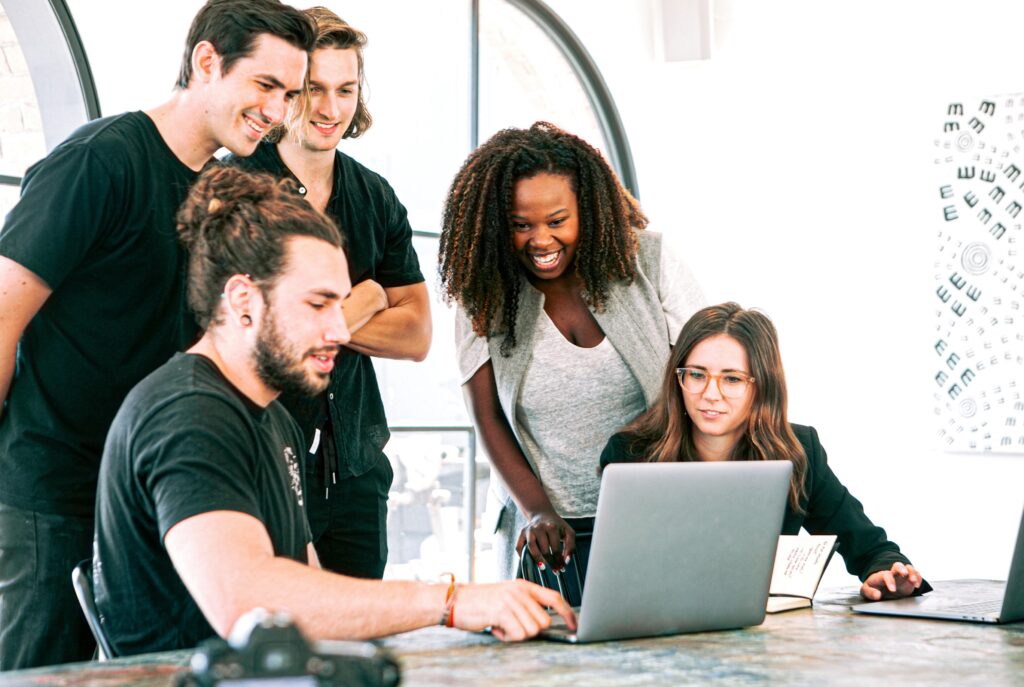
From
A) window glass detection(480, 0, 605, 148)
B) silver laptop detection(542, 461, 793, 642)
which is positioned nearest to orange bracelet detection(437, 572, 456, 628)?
silver laptop detection(542, 461, 793, 642)

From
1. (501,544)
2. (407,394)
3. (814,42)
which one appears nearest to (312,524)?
(501,544)

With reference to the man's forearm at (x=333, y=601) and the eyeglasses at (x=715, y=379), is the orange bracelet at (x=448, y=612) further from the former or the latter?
the eyeglasses at (x=715, y=379)

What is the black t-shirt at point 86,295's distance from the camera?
6.11 ft

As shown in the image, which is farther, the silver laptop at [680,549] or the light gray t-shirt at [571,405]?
the light gray t-shirt at [571,405]

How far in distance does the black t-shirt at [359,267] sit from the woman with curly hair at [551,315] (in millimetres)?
191

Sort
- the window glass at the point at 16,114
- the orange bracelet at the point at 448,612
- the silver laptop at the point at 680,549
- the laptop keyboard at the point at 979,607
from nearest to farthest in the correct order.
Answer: the orange bracelet at the point at 448,612
the silver laptop at the point at 680,549
the laptop keyboard at the point at 979,607
the window glass at the point at 16,114

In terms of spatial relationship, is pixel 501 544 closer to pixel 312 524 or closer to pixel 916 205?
pixel 312 524

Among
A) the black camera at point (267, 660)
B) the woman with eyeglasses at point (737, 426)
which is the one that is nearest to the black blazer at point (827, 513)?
the woman with eyeglasses at point (737, 426)

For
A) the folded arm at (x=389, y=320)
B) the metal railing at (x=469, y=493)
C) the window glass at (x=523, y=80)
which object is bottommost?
the metal railing at (x=469, y=493)

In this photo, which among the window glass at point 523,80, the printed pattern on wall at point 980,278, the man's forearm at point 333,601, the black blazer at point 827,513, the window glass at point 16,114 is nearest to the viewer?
the man's forearm at point 333,601

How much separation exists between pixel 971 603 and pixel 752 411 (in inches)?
22.6

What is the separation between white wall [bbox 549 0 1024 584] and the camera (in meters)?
4.32

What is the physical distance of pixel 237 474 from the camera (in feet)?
4.78

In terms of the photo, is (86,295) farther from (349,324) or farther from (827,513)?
(827,513)
